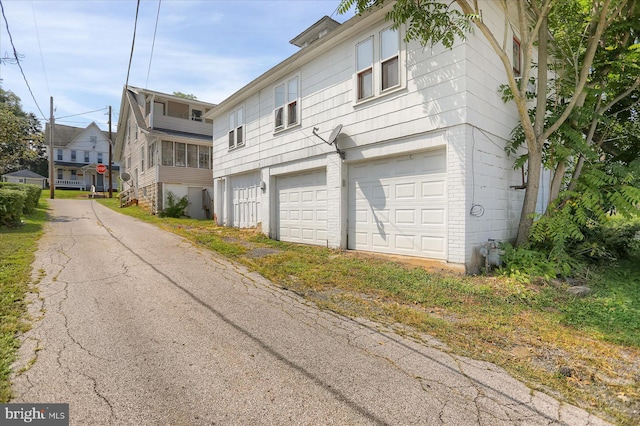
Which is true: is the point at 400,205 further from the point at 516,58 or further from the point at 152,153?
the point at 152,153

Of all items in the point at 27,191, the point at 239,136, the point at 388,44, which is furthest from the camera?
the point at 27,191

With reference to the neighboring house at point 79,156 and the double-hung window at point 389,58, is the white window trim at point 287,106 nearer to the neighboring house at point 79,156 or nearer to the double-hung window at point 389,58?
the double-hung window at point 389,58

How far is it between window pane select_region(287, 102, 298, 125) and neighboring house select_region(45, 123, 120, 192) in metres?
35.7

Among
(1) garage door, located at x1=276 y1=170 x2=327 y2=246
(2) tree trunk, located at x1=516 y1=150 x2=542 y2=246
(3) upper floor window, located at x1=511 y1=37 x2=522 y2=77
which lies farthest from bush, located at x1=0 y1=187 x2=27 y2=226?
(3) upper floor window, located at x1=511 y1=37 x2=522 y2=77

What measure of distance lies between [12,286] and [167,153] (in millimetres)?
14827

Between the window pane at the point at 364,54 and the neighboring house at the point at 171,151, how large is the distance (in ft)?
44.5

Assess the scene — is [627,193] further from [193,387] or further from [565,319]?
[193,387]

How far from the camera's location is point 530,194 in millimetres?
6707

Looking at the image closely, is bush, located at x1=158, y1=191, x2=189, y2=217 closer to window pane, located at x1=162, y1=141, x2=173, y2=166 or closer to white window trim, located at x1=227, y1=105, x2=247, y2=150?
window pane, located at x1=162, y1=141, x2=173, y2=166

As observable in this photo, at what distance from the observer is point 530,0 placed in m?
6.36

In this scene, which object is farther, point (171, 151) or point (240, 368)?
point (171, 151)

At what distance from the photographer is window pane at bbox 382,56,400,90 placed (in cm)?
739

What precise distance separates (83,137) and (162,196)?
3313cm

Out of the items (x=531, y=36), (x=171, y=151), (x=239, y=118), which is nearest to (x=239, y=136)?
(x=239, y=118)
